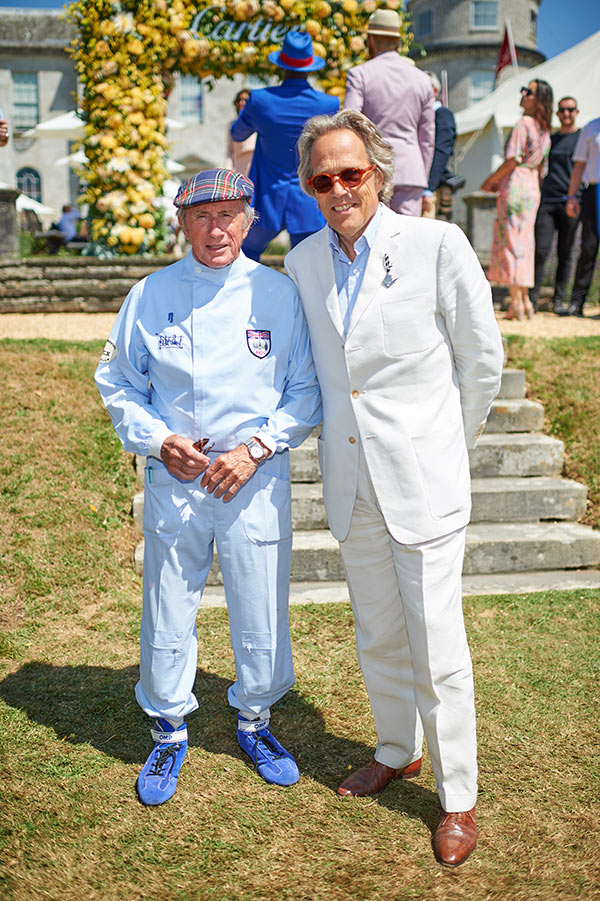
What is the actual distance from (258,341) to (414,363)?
1.90 feet

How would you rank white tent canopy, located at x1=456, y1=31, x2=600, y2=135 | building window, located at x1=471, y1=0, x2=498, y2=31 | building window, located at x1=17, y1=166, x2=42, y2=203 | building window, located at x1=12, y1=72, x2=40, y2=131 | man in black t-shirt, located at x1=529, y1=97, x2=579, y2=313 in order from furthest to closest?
building window, located at x1=471, y1=0, x2=498, y2=31, building window, located at x1=12, y1=72, x2=40, y2=131, building window, located at x1=17, y1=166, x2=42, y2=203, white tent canopy, located at x1=456, y1=31, x2=600, y2=135, man in black t-shirt, located at x1=529, y1=97, x2=579, y2=313

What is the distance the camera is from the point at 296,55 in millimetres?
5812

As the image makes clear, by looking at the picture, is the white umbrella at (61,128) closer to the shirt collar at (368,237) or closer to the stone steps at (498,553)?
the stone steps at (498,553)

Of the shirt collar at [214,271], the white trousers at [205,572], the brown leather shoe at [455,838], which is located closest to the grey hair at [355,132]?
the shirt collar at [214,271]

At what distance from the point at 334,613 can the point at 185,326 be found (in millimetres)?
2094

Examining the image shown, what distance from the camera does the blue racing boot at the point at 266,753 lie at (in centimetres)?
304

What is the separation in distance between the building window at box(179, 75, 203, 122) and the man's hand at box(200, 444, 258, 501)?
29140 millimetres

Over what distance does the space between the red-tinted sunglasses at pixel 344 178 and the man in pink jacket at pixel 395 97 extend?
3880mm

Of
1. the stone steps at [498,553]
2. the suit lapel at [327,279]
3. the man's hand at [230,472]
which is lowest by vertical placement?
the stone steps at [498,553]

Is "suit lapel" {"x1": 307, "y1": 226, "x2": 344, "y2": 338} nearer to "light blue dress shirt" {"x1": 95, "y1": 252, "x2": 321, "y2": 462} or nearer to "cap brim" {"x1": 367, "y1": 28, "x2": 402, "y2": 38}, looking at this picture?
"light blue dress shirt" {"x1": 95, "y1": 252, "x2": 321, "y2": 462}

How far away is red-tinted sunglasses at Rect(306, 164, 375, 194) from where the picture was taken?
2625 millimetres

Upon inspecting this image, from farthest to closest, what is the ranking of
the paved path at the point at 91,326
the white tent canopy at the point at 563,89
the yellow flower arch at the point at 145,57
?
the white tent canopy at the point at 563,89
the yellow flower arch at the point at 145,57
the paved path at the point at 91,326

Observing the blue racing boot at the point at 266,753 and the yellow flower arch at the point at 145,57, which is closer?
the blue racing boot at the point at 266,753

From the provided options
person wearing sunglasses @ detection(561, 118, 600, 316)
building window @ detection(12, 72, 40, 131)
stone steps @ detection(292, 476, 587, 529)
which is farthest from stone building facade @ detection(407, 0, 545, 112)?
stone steps @ detection(292, 476, 587, 529)
